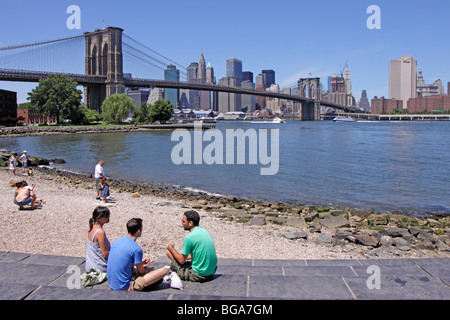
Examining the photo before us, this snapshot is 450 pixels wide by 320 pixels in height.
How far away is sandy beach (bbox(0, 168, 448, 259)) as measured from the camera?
6.08 metres

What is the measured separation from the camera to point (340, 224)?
905cm

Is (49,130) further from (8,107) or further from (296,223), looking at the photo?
(296,223)

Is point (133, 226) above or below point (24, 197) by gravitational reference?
above

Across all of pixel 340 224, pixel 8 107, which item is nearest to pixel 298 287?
pixel 340 224

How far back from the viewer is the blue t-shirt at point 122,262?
12.8ft

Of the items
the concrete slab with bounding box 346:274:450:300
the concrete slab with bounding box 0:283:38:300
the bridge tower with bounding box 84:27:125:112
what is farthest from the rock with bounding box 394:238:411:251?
the bridge tower with bounding box 84:27:125:112

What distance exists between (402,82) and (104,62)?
524ft

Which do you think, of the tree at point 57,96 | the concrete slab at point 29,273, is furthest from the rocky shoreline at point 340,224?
the tree at point 57,96

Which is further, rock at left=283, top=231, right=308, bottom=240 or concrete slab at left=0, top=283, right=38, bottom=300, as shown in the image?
rock at left=283, top=231, right=308, bottom=240

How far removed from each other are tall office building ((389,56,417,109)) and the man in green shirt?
193m

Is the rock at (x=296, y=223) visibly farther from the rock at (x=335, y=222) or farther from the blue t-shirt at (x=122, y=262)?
the blue t-shirt at (x=122, y=262)

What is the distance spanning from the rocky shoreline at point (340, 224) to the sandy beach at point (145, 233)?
236mm

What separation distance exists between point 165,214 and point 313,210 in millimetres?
4416

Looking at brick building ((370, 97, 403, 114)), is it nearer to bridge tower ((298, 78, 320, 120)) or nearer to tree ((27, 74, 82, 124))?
bridge tower ((298, 78, 320, 120))
